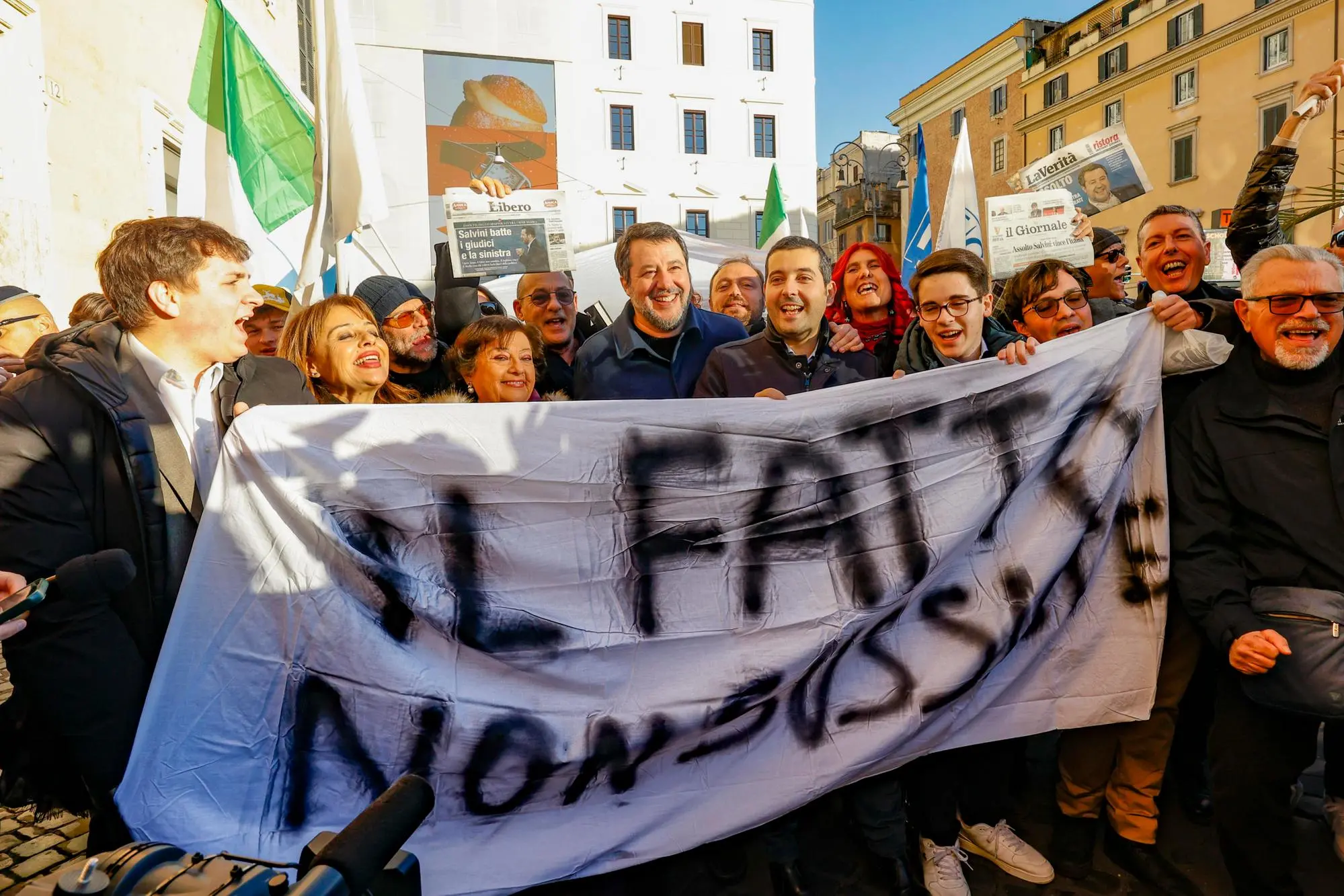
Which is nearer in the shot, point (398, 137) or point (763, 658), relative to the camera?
point (763, 658)

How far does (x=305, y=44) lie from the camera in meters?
18.1

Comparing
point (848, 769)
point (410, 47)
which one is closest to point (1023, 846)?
point (848, 769)

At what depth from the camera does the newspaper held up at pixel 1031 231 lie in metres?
4.23

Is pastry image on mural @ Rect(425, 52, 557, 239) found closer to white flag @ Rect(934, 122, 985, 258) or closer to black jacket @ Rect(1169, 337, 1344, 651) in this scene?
white flag @ Rect(934, 122, 985, 258)

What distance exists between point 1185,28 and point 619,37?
18509 mm

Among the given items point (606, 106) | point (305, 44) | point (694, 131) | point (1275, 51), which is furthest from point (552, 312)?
point (1275, 51)

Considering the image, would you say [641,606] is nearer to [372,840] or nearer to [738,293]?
[372,840]

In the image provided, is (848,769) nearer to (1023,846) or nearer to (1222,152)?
(1023,846)

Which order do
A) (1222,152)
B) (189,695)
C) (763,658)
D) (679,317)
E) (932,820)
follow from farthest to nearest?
(1222,152) → (679,317) → (932,820) → (763,658) → (189,695)

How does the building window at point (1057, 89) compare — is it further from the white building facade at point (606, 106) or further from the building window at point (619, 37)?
the building window at point (619, 37)

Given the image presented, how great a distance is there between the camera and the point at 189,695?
210cm

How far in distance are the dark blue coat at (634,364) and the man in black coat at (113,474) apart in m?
1.40

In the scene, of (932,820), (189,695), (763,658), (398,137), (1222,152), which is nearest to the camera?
(189,695)

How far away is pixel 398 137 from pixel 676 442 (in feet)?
80.8
